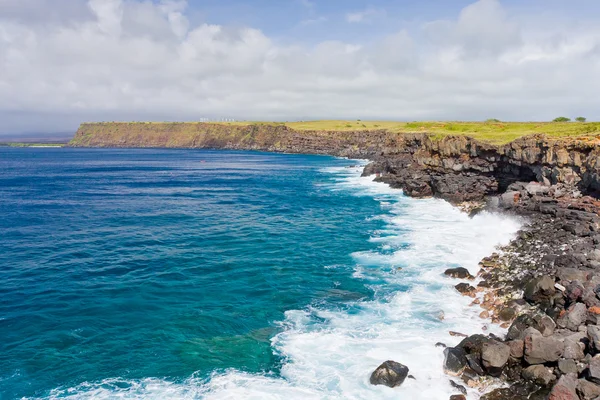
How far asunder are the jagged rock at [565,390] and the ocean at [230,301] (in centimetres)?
425

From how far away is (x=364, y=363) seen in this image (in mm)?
21875

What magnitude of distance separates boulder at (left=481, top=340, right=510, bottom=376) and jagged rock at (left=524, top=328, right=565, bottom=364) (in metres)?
0.95

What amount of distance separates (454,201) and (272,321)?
1805 inches

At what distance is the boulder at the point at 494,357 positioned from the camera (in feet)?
65.7

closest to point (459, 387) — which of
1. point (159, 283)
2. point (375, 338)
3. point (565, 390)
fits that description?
point (565, 390)

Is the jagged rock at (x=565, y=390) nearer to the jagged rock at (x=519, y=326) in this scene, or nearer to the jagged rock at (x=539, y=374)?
the jagged rock at (x=539, y=374)

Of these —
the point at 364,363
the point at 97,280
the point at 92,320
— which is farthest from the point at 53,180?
the point at 364,363

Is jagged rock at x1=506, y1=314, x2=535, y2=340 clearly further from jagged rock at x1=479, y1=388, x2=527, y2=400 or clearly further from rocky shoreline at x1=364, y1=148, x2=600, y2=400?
jagged rock at x1=479, y1=388, x2=527, y2=400

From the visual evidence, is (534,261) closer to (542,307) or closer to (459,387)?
(542,307)

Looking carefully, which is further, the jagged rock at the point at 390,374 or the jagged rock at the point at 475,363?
the jagged rock at the point at 475,363

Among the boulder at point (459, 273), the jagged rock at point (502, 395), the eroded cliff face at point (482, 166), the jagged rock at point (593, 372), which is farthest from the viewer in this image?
the eroded cliff face at point (482, 166)

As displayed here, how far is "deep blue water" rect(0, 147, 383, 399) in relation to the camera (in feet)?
73.9

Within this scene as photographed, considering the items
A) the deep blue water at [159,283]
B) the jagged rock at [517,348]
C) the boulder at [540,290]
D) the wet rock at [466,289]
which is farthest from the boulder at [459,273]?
the jagged rock at [517,348]

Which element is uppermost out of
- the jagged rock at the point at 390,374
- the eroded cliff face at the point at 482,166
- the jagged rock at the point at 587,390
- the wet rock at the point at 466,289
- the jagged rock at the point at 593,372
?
the eroded cliff face at the point at 482,166
